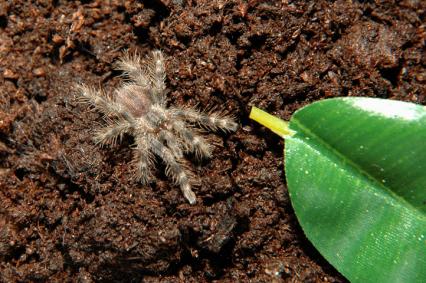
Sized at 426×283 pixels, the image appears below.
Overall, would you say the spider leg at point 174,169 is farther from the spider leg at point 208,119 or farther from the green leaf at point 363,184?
the green leaf at point 363,184

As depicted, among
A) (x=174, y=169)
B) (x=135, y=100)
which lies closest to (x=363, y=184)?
(x=174, y=169)

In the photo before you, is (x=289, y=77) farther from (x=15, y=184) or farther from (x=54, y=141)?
(x=15, y=184)

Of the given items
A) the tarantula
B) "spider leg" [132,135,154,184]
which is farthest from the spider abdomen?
"spider leg" [132,135,154,184]

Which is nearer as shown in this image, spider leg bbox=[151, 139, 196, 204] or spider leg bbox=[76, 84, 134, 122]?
spider leg bbox=[151, 139, 196, 204]

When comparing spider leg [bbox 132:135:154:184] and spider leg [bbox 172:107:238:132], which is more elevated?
spider leg [bbox 172:107:238:132]

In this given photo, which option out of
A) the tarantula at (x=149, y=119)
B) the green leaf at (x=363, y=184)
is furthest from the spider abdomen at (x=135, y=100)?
the green leaf at (x=363, y=184)

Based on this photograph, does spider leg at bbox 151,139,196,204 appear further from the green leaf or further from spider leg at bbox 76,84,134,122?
the green leaf
